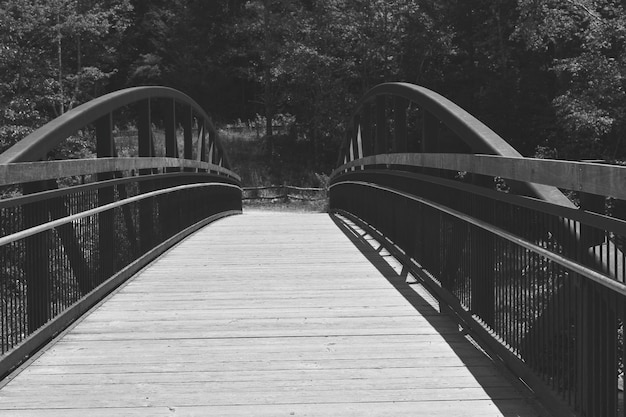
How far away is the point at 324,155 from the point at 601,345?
133 ft

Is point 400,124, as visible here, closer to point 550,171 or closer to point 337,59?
point 550,171

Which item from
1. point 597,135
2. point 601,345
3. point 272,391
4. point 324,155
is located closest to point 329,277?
point 272,391

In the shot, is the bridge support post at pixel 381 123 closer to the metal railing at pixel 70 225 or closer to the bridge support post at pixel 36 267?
the metal railing at pixel 70 225

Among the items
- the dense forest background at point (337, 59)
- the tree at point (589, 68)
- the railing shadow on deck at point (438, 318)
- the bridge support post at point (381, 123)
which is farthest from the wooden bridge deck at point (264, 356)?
the dense forest background at point (337, 59)

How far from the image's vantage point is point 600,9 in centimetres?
3045

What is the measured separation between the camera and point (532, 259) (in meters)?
3.92

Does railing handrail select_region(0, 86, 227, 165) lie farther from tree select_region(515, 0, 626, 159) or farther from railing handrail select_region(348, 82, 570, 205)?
tree select_region(515, 0, 626, 159)

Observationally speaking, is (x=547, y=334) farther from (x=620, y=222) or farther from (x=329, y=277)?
(x=329, y=277)

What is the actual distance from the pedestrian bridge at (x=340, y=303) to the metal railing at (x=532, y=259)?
0.5 inches

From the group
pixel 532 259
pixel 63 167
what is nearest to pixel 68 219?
pixel 63 167

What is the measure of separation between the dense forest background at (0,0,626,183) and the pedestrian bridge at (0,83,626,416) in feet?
69.1

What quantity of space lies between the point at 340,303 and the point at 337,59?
113 feet

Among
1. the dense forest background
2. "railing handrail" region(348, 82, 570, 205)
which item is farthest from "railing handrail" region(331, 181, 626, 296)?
the dense forest background

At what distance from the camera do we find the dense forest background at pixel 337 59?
93.2 feet
